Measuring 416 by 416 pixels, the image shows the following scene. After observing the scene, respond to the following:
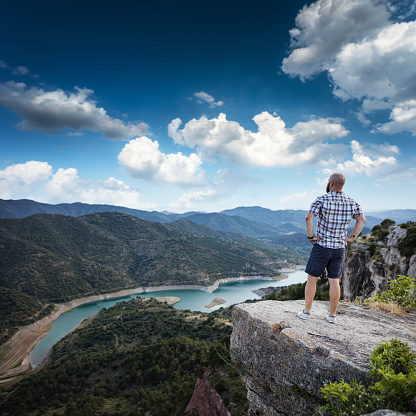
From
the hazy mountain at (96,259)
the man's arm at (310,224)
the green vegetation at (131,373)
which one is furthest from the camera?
the hazy mountain at (96,259)

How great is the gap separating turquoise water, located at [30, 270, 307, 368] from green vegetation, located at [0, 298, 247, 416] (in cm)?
800

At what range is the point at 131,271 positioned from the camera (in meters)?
125

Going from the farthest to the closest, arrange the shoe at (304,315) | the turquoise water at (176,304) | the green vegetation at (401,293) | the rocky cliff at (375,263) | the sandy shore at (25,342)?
the turquoise water at (176,304) < the sandy shore at (25,342) < the rocky cliff at (375,263) < the green vegetation at (401,293) < the shoe at (304,315)

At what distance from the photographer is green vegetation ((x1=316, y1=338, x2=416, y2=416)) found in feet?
5.71

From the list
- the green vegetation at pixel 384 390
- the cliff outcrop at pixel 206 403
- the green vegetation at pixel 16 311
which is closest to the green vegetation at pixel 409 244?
the cliff outcrop at pixel 206 403

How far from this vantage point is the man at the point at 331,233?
3.83m

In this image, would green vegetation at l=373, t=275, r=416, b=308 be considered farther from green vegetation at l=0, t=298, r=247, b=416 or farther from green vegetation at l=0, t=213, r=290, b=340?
green vegetation at l=0, t=213, r=290, b=340

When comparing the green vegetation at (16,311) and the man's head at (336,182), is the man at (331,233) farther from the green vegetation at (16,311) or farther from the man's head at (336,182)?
the green vegetation at (16,311)

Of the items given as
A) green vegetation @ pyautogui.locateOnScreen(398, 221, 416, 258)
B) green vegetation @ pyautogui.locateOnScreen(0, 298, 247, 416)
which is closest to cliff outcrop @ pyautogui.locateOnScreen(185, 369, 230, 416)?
green vegetation @ pyautogui.locateOnScreen(0, 298, 247, 416)

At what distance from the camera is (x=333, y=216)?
3.84m

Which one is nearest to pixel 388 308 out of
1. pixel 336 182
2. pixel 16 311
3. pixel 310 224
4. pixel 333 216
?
pixel 333 216

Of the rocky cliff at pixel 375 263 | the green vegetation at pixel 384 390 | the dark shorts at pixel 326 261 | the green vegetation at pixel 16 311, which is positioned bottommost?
the green vegetation at pixel 16 311

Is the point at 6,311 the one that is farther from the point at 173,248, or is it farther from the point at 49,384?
the point at 173,248

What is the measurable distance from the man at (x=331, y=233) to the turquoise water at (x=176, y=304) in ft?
217
